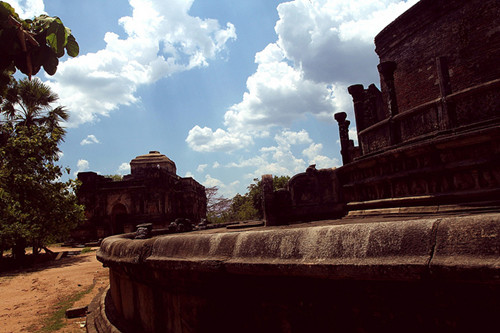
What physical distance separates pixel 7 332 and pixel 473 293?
20.9ft

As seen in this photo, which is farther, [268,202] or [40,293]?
[40,293]

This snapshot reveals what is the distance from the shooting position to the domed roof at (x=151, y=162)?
108 ft

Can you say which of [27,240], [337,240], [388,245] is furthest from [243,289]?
[27,240]

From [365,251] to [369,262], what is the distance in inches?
2.8

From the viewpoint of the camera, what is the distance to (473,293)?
1.38 meters

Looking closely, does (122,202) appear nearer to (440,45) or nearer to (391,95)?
(391,95)

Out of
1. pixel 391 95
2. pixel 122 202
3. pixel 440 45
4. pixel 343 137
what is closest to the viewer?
pixel 391 95

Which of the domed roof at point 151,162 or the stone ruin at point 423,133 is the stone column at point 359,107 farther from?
the domed roof at point 151,162

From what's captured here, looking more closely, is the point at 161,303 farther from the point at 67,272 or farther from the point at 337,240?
the point at 67,272

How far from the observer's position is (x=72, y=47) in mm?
2793

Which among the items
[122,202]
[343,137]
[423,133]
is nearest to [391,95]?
[423,133]

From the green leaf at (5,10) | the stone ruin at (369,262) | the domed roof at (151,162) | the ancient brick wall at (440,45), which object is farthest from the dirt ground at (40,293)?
the domed roof at (151,162)

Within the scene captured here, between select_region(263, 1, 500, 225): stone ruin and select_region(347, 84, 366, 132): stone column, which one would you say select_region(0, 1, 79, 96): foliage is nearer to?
select_region(263, 1, 500, 225): stone ruin

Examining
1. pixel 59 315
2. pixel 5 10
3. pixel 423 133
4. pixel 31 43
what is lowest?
pixel 59 315
